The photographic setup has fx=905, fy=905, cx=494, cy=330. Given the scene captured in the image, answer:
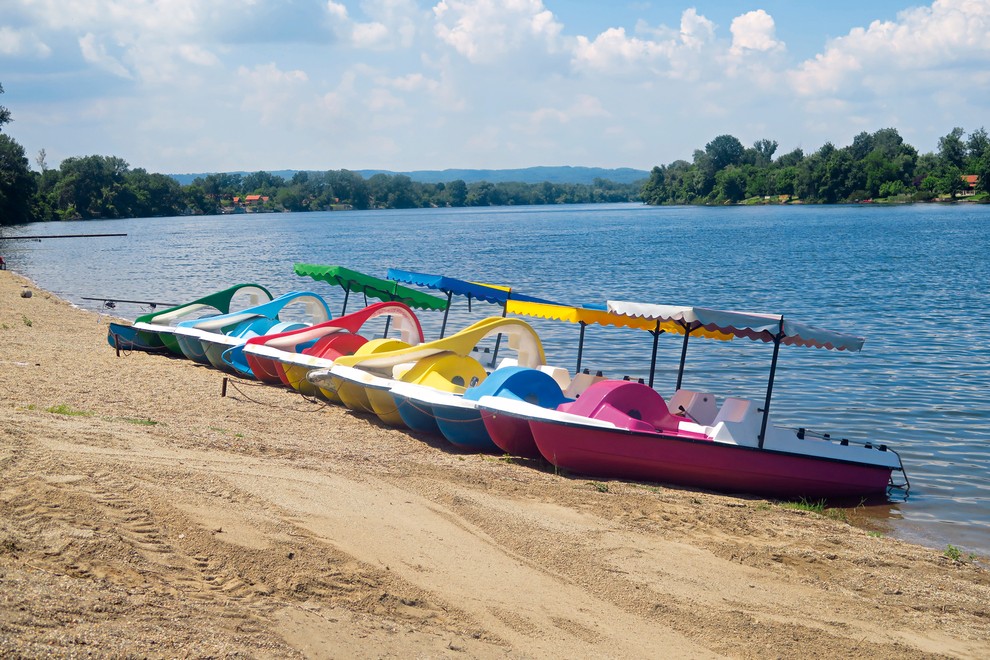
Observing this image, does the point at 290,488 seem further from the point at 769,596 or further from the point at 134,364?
the point at 134,364

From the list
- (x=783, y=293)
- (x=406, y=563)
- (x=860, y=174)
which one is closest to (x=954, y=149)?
(x=860, y=174)

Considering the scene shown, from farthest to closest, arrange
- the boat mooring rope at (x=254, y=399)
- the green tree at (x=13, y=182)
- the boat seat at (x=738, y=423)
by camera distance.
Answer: the green tree at (x=13, y=182)
the boat mooring rope at (x=254, y=399)
the boat seat at (x=738, y=423)

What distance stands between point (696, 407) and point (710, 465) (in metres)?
1.74

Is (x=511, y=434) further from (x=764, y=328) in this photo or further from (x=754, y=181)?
(x=754, y=181)

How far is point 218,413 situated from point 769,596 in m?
8.98

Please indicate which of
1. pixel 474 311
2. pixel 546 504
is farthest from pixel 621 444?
pixel 474 311

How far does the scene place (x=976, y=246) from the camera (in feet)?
185

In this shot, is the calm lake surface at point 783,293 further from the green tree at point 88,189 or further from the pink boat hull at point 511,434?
the green tree at point 88,189

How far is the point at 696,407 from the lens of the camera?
13078 mm

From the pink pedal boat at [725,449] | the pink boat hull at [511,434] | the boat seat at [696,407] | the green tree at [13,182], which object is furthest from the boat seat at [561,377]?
the green tree at [13,182]

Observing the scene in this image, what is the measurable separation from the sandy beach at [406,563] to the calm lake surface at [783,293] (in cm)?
261

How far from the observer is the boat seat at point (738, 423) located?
38.0ft

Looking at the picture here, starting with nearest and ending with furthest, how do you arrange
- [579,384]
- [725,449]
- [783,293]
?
[725,449] < [579,384] < [783,293]

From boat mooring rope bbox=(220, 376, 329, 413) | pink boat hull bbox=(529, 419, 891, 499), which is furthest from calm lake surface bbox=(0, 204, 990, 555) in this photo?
boat mooring rope bbox=(220, 376, 329, 413)
